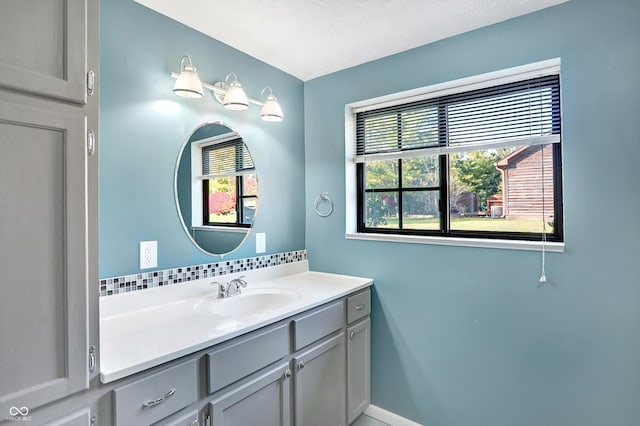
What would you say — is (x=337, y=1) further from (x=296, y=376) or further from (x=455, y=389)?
(x=455, y=389)

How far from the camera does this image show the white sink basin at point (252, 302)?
1794 millimetres

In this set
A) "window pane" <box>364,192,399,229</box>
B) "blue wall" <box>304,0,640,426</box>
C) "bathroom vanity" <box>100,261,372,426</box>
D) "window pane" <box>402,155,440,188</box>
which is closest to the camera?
"bathroom vanity" <box>100,261,372,426</box>

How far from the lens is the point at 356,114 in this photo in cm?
249

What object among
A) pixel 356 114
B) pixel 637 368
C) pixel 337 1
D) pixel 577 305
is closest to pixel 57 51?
pixel 337 1

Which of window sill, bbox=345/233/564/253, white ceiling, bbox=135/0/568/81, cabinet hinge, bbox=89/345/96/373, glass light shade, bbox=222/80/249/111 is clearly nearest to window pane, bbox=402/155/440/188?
window sill, bbox=345/233/564/253

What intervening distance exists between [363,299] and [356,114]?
1.32 meters

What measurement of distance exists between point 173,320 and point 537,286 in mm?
1780

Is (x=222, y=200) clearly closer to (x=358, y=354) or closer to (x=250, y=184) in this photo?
(x=250, y=184)

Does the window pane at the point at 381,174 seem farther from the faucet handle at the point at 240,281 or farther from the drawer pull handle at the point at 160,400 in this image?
the drawer pull handle at the point at 160,400

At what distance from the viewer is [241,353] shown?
1.38m

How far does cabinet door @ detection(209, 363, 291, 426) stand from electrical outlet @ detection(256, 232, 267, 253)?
0.84 metres

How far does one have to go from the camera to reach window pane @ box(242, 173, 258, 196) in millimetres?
2169

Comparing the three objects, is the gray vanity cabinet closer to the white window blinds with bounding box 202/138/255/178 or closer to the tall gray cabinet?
the white window blinds with bounding box 202/138/255/178

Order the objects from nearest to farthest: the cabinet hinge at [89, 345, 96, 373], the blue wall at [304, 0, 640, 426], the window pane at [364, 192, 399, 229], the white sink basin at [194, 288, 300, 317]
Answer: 1. the cabinet hinge at [89, 345, 96, 373]
2. the blue wall at [304, 0, 640, 426]
3. the white sink basin at [194, 288, 300, 317]
4. the window pane at [364, 192, 399, 229]
